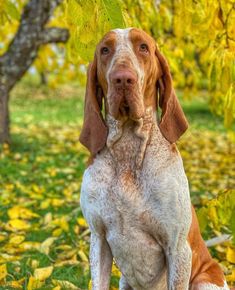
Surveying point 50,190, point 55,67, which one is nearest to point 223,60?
point 50,190

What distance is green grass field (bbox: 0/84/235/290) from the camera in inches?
184

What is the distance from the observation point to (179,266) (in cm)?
304

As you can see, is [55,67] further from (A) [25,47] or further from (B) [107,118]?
(B) [107,118]

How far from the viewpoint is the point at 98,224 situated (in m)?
3.05

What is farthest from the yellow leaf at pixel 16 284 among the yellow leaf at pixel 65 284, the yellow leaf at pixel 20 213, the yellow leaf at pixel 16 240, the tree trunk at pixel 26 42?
the tree trunk at pixel 26 42

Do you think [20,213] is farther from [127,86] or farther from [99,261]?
[127,86]

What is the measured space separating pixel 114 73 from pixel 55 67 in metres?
14.6

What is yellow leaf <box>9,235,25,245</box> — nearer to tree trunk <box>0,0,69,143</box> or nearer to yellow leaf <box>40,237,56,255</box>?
yellow leaf <box>40,237,56,255</box>

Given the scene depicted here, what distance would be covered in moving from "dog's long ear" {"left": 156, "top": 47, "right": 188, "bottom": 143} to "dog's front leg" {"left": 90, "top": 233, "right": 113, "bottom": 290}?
0.62 m

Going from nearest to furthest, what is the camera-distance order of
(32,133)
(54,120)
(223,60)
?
(223,60)
(32,133)
(54,120)

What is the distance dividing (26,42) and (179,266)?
6857 mm

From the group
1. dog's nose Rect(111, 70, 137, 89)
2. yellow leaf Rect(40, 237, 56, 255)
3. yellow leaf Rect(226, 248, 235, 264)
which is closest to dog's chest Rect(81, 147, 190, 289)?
dog's nose Rect(111, 70, 137, 89)

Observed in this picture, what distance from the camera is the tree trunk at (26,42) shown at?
364 inches

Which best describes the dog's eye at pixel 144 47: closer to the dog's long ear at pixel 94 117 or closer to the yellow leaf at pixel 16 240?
the dog's long ear at pixel 94 117
